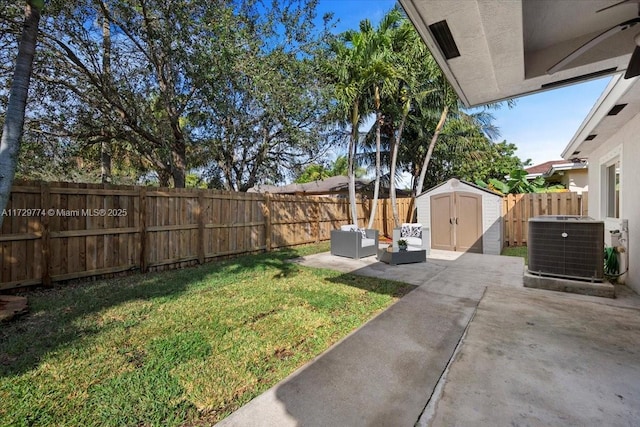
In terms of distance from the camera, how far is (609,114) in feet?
13.3

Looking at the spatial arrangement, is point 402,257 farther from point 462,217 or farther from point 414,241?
point 462,217

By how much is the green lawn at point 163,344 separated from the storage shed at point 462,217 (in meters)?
5.22

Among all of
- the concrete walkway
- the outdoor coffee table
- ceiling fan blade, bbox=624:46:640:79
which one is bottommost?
the concrete walkway

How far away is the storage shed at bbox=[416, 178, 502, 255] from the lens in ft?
28.4

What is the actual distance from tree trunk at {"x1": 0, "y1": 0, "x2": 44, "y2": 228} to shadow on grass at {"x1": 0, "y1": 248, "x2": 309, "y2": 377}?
139 centimetres

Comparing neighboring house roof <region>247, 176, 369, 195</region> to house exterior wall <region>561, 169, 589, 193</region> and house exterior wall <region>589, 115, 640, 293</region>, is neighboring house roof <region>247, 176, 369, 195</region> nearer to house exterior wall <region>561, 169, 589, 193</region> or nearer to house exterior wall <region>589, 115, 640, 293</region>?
house exterior wall <region>561, 169, 589, 193</region>

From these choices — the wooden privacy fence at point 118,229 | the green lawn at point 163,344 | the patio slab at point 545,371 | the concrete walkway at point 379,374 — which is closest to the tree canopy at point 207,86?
the wooden privacy fence at point 118,229

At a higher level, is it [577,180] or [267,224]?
[577,180]

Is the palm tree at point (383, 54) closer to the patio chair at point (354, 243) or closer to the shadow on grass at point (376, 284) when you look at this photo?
the patio chair at point (354, 243)

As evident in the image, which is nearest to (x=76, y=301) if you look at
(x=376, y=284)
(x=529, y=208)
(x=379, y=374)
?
(x=379, y=374)

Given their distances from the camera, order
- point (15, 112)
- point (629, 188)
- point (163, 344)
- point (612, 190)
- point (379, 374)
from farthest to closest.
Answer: point (612, 190)
point (629, 188)
point (15, 112)
point (163, 344)
point (379, 374)

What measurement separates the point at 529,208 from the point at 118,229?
1183cm

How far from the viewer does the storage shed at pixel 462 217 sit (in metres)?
8.65

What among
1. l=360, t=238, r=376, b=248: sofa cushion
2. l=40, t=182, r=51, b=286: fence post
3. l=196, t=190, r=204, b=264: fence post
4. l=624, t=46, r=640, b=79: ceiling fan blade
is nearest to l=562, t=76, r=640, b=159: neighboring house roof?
l=624, t=46, r=640, b=79: ceiling fan blade
